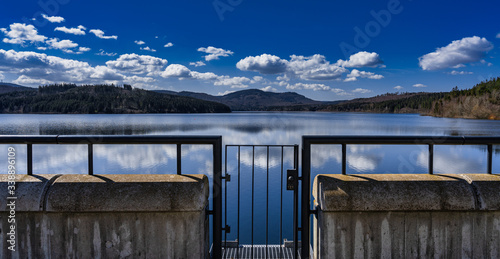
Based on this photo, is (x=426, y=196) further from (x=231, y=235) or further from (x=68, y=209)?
(x=231, y=235)

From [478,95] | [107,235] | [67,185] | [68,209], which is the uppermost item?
[478,95]

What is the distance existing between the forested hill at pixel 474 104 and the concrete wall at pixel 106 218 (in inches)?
5037

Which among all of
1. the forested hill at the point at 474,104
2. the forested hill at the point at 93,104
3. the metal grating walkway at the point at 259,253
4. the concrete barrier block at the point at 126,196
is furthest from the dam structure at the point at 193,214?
the forested hill at the point at 93,104

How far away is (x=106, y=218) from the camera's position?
3.44 metres

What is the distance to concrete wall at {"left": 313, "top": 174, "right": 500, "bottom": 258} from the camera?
343 cm

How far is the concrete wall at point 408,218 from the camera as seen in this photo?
343cm

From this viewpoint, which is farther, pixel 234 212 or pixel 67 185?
pixel 234 212

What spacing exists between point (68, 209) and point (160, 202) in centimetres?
103

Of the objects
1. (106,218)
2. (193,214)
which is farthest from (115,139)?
(193,214)

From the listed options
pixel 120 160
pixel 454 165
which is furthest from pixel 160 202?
pixel 454 165

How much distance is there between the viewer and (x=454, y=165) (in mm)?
22797

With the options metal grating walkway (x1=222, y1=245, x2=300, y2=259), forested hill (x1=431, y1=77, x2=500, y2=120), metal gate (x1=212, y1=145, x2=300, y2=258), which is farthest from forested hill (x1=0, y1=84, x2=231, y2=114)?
metal grating walkway (x1=222, y1=245, x2=300, y2=259)

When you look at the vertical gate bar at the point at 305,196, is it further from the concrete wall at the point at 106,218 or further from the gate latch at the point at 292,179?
the concrete wall at the point at 106,218

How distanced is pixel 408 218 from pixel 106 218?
347cm
